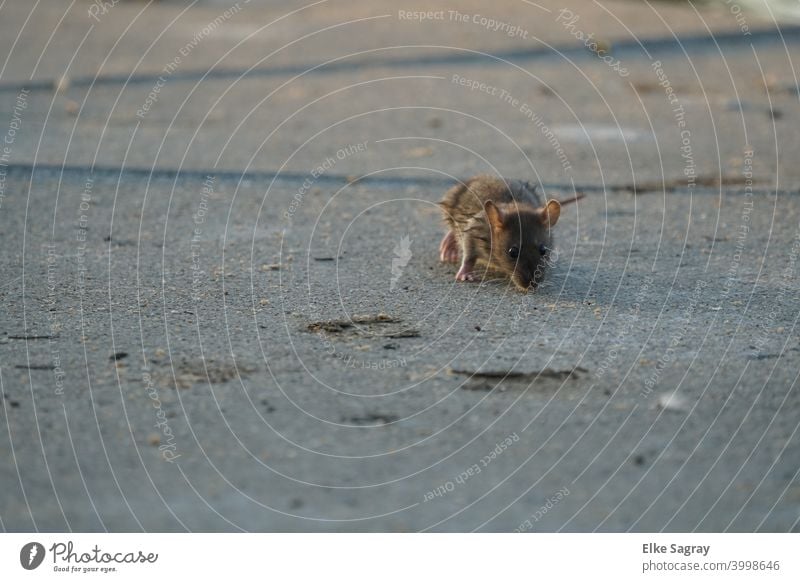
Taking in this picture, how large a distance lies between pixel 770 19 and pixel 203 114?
8.48 metres

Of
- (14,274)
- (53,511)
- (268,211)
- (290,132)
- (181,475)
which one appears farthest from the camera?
(290,132)

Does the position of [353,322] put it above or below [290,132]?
below

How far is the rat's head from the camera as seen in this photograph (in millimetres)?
6668

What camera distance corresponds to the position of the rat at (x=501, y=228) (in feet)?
22.0

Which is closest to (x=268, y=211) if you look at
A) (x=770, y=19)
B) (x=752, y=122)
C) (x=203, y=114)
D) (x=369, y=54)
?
(x=203, y=114)

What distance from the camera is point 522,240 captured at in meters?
6.73

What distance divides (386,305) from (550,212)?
114 cm

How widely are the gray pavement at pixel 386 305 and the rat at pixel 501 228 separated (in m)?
0.20

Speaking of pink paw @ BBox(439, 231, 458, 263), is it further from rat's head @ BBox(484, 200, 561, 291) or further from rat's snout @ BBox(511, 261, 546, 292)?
rat's snout @ BBox(511, 261, 546, 292)

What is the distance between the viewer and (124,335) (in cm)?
579

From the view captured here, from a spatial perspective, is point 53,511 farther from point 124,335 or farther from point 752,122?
point 752,122

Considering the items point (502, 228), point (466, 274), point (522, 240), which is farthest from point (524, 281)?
point (466, 274)

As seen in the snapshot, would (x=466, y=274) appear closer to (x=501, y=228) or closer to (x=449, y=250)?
(x=501, y=228)

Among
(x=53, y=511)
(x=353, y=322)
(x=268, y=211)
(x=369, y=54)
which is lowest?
(x=53, y=511)
